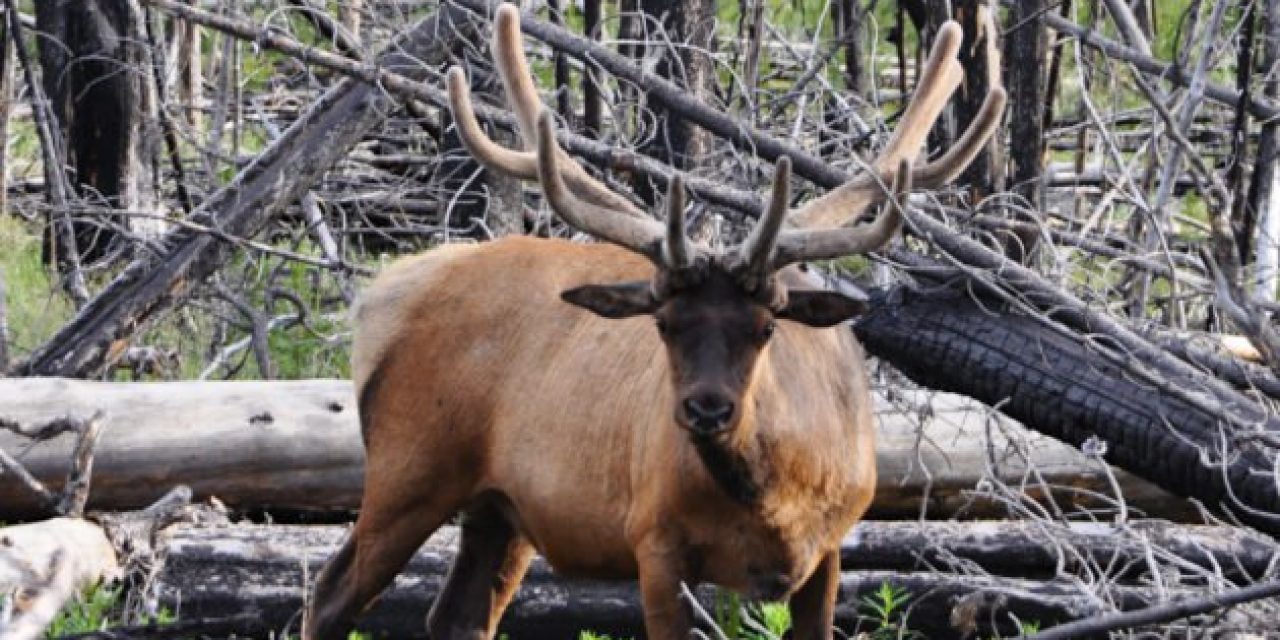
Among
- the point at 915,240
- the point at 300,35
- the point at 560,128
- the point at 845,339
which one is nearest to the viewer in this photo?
the point at 845,339

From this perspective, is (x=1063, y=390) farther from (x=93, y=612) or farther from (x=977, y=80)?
(x=93, y=612)

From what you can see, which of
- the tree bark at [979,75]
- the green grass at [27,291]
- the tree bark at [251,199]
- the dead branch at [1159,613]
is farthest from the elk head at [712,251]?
the green grass at [27,291]

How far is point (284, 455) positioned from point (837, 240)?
315 centimetres

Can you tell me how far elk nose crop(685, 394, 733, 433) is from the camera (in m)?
5.91

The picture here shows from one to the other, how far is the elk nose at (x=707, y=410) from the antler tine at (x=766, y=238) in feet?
1.30

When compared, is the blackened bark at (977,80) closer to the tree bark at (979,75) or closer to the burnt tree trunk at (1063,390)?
the tree bark at (979,75)

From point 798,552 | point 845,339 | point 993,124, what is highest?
point 993,124

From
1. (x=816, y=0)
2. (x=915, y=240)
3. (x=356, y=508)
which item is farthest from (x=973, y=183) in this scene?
(x=816, y=0)

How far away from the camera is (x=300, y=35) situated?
13844mm

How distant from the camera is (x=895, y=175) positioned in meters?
6.32

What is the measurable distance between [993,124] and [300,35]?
7920 millimetres

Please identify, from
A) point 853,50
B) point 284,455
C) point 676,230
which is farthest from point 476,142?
point 853,50

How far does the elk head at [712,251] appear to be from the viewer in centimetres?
599

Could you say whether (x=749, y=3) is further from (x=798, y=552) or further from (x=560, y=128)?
(x=798, y=552)
